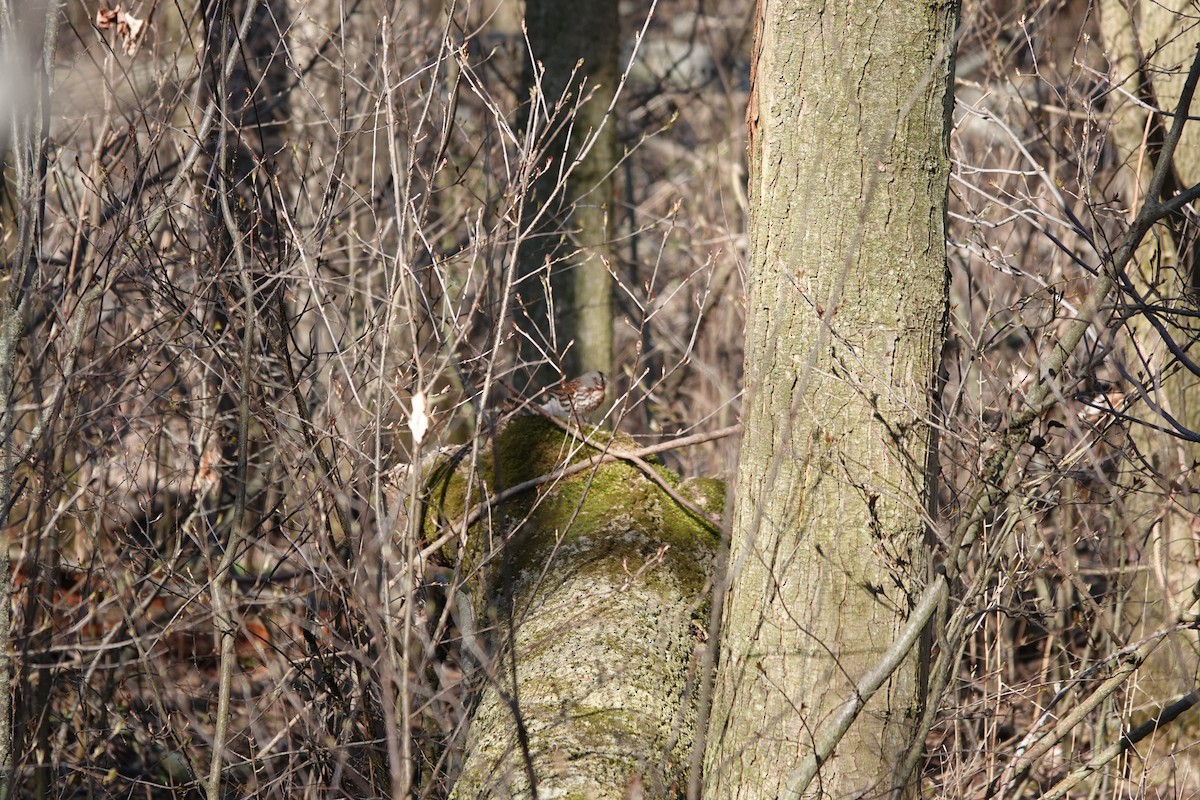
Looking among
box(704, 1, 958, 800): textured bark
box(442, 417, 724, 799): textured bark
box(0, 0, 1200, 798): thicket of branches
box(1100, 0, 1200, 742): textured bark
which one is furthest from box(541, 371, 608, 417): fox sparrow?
box(1100, 0, 1200, 742): textured bark

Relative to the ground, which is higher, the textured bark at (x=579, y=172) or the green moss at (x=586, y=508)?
the textured bark at (x=579, y=172)

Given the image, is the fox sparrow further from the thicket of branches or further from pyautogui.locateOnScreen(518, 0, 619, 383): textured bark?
pyautogui.locateOnScreen(518, 0, 619, 383): textured bark

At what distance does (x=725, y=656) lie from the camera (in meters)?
2.85

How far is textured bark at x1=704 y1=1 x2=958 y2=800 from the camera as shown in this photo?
2645 millimetres

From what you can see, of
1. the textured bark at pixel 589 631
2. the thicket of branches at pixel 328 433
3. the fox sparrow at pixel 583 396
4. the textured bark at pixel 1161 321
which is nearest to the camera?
the textured bark at pixel 589 631

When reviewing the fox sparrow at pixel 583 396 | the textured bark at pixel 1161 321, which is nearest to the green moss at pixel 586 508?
the fox sparrow at pixel 583 396

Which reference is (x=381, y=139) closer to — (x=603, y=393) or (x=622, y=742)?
(x=603, y=393)

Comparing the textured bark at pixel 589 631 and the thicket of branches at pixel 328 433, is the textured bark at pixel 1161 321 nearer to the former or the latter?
the thicket of branches at pixel 328 433

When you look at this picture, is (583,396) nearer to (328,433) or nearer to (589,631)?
(589,631)

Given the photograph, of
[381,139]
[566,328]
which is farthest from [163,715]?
[381,139]

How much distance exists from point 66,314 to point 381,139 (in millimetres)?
3446

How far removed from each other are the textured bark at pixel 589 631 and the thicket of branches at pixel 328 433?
0.18 meters

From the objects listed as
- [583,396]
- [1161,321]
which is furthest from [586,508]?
[1161,321]

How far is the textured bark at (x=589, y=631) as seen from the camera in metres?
2.64
